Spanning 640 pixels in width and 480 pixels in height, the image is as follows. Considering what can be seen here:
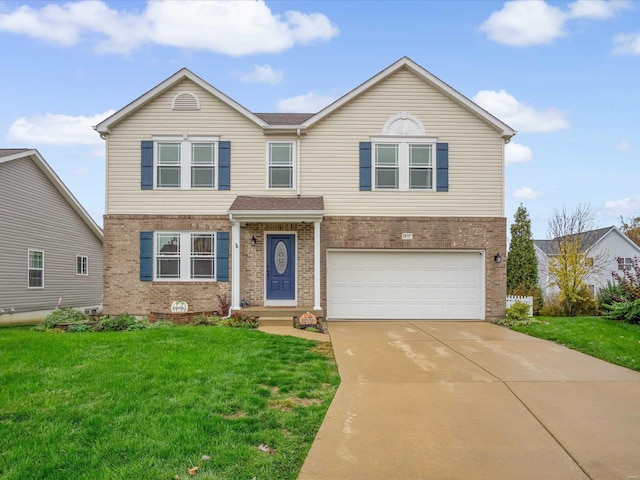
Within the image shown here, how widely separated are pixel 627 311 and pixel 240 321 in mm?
10391

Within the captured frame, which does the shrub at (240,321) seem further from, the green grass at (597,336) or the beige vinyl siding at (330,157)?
the green grass at (597,336)

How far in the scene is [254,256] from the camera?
14188mm

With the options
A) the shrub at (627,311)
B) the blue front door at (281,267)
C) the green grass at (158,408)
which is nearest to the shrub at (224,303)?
the blue front door at (281,267)

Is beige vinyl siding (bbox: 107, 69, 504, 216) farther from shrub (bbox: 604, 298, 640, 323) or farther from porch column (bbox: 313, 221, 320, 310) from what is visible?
shrub (bbox: 604, 298, 640, 323)

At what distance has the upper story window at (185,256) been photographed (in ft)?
46.6

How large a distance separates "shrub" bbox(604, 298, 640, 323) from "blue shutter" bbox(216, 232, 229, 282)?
11.0 m

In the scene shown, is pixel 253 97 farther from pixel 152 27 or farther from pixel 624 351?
pixel 624 351

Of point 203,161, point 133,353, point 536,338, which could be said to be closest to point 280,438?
point 133,353

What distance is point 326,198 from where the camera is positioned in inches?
568

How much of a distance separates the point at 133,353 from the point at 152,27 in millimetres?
11694

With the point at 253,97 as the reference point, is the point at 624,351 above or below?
below

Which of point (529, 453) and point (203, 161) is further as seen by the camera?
Answer: point (203, 161)

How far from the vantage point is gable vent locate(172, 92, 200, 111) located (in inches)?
572

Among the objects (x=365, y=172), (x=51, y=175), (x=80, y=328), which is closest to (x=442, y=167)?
(x=365, y=172)
